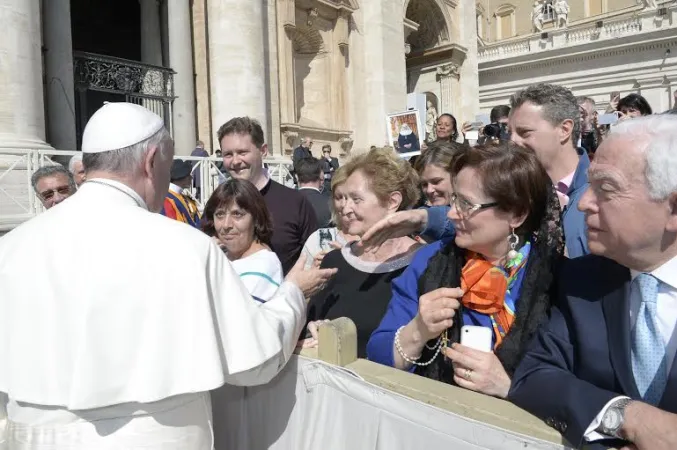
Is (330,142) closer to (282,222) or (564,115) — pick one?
(282,222)

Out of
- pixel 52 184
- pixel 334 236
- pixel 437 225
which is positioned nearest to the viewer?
pixel 437 225

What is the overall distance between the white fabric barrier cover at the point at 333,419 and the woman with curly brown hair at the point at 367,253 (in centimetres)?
60

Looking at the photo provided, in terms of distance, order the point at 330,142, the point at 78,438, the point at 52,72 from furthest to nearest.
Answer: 1. the point at 330,142
2. the point at 52,72
3. the point at 78,438

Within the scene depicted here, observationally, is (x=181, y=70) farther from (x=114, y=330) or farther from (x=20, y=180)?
(x=114, y=330)

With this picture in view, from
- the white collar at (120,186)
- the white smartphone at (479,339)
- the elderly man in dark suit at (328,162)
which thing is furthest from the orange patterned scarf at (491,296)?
the elderly man in dark suit at (328,162)

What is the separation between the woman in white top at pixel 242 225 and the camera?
10.7 feet

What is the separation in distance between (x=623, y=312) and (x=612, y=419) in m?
0.31

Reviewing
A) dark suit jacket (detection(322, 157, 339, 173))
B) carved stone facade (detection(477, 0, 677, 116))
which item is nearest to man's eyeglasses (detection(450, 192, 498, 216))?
dark suit jacket (detection(322, 157, 339, 173))

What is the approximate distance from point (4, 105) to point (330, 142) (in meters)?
9.12

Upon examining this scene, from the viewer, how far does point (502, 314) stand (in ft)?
6.41

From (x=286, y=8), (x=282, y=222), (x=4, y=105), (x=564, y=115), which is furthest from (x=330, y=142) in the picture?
(x=564, y=115)

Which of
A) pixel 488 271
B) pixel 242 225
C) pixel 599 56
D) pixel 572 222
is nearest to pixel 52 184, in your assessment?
Answer: pixel 242 225

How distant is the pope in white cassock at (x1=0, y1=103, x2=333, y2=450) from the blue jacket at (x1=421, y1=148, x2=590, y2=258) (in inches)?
47.6

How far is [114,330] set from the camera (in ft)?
5.70
